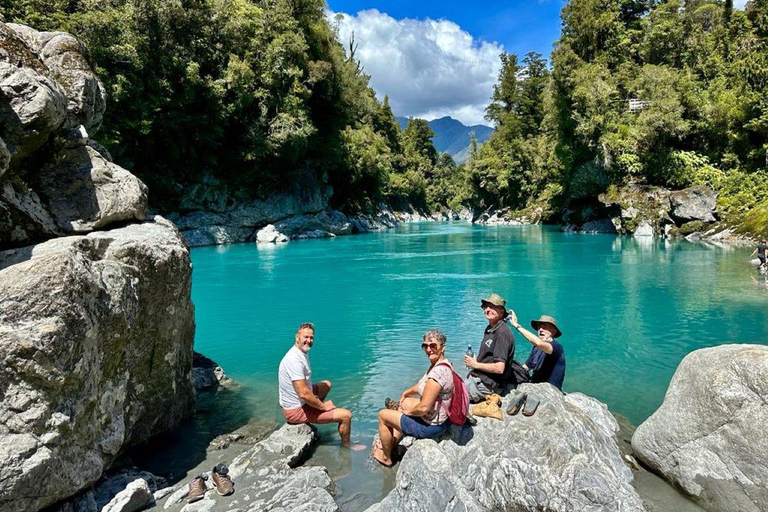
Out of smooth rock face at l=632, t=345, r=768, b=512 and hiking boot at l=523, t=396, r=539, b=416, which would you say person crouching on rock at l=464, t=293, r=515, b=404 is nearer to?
hiking boot at l=523, t=396, r=539, b=416

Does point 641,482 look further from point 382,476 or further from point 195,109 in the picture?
point 195,109

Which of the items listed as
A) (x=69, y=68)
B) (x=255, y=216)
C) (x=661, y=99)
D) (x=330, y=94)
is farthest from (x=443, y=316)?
(x=330, y=94)

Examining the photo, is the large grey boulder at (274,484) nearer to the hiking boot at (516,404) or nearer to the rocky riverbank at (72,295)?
the rocky riverbank at (72,295)

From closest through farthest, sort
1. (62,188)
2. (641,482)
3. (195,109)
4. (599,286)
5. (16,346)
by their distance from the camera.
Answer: (16,346)
(641,482)
(62,188)
(599,286)
(195,109)

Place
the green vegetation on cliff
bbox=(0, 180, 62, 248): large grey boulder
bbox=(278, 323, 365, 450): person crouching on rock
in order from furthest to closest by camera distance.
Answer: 1. the green vegetation on cliff
2. bbox=(278, 323, 365, 450): person crouching on rock
3. bbox=(0, 180, 62, 248): large grey boulder

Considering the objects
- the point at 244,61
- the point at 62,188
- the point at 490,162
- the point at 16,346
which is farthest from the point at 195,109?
the point at 490,162

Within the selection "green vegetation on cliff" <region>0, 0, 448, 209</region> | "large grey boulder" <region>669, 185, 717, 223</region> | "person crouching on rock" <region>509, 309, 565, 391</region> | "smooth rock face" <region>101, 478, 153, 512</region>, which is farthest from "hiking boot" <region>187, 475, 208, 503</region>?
"large grey boulder" <region>669, 185, 717, 223</region>

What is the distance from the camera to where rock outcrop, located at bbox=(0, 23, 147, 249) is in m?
5.84

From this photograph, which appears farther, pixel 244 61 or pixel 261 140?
pixel 261 140

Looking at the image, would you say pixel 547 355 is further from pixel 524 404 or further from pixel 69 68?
pixel 69 68

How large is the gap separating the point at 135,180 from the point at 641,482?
27.9ft

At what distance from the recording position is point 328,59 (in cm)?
5591

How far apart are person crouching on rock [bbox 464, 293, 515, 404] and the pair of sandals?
0.50 meters

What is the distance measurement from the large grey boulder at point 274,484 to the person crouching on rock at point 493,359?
93.7 inches
